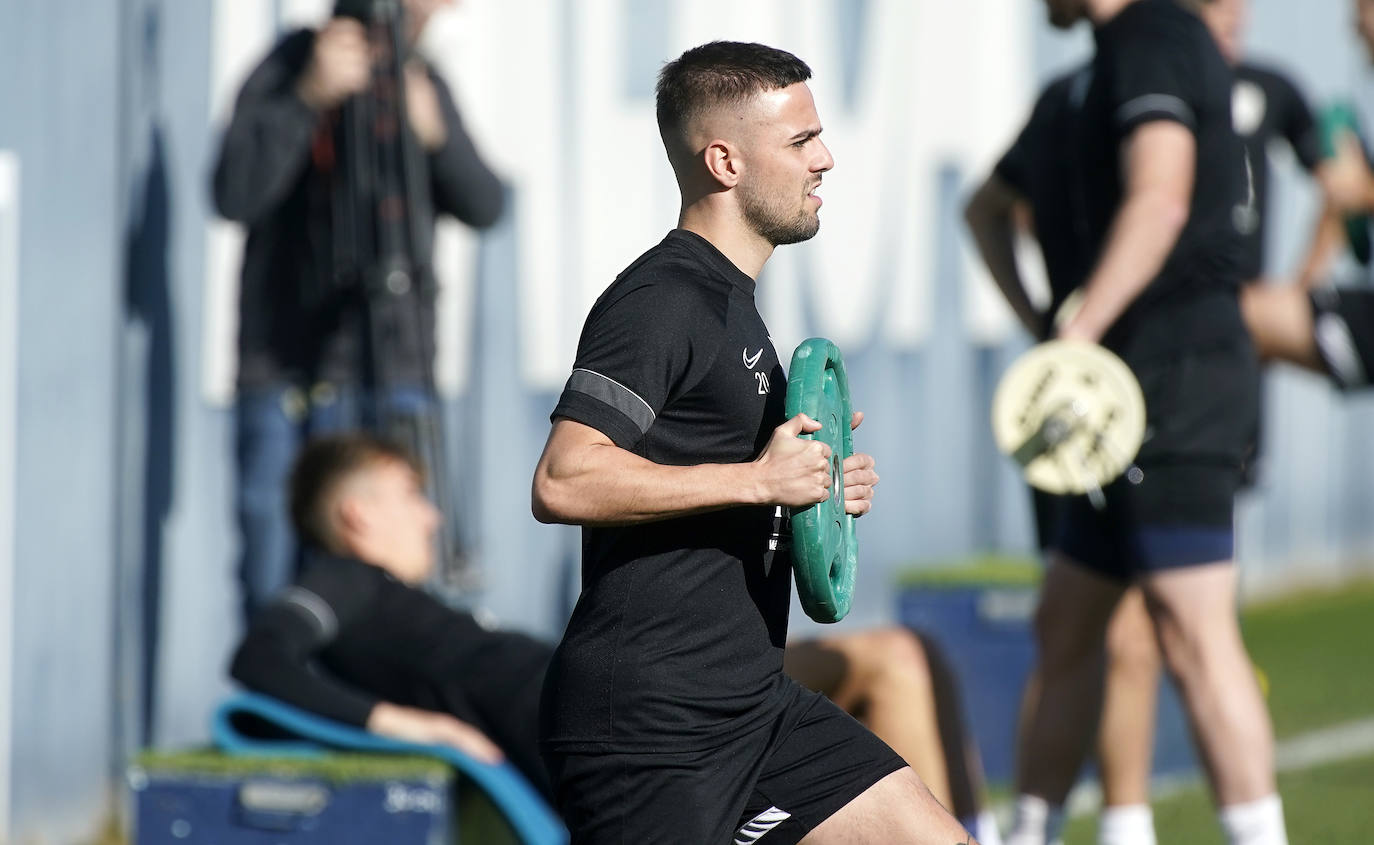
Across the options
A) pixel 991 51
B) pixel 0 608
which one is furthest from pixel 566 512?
pixel 991 51

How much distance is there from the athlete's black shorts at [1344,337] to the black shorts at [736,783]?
3015 mm

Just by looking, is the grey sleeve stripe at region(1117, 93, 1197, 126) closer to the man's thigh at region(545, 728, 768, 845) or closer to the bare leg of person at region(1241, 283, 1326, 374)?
the bare leg of person at region(1241, 283, 1326, 374)

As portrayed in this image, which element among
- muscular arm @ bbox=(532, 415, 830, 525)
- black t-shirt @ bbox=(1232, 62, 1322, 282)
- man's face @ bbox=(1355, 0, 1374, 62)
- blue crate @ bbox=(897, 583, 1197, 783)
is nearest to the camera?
muscular arm @ bbox=(532, 415, 830, 525)

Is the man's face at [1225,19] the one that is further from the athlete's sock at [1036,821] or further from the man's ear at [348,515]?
the man's ear at [348,515]

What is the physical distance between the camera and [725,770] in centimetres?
266

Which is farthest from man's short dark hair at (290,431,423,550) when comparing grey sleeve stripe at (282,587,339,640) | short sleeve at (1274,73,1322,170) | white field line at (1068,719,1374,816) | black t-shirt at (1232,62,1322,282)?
short sleeve at (1274,73,1322,170)

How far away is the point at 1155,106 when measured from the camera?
150 inches

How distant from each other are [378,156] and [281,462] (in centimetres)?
84

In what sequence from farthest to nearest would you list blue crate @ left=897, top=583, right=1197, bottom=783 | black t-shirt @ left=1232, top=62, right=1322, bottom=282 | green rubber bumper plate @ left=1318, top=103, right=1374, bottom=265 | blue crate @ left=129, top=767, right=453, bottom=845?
green rubber bumper plate @ left=1318, top=103, right=1374, bottom=265 < black t-shirt @ left=1232, top=62, right=1322, bottom=282 < blue crate @ left=897, top=583, right=1197, bottom=783 < blue crate @ left=129, top=767, right=453, bottom=845

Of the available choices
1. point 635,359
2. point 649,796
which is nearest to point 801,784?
point 649,796

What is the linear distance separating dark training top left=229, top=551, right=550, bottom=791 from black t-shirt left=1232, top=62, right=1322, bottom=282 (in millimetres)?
2686

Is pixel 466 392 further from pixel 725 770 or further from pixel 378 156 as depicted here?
pixel 725 770

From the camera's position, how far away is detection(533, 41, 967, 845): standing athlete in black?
2.50m

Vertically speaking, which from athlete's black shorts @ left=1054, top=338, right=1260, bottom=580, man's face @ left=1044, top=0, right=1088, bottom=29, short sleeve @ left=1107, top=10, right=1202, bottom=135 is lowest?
athlete's black shorts @ left=1054, top=338, right=1260, bottom=580
